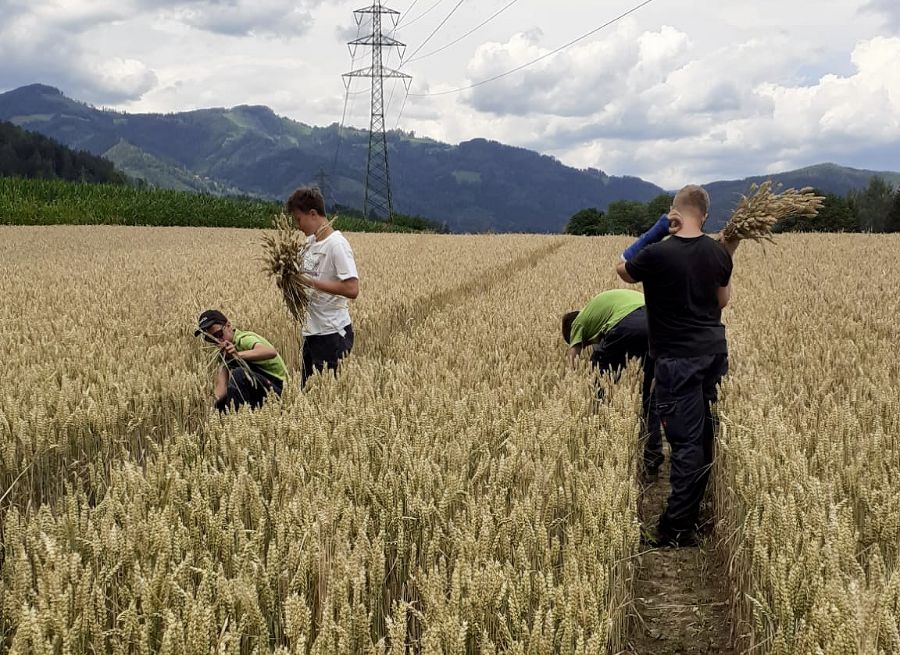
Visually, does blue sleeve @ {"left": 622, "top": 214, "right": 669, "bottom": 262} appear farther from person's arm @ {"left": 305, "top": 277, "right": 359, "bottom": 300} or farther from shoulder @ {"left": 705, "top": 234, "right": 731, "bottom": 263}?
person's arm @ {"left": 305, "top": 277, "right": 359, "bottom": 300}

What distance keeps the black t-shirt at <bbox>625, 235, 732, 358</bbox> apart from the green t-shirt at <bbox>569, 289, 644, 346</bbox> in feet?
5.01

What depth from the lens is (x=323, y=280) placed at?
16.5ft

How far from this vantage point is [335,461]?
2963mm

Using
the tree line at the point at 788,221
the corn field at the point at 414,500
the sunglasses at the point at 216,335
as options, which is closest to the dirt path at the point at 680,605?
the corn field at the point at 414,500

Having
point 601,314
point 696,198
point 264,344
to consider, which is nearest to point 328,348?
point 264,344

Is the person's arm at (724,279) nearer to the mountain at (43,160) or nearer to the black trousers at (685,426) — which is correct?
the black trousers at (685,426)

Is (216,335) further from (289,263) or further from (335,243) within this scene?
(335,243)

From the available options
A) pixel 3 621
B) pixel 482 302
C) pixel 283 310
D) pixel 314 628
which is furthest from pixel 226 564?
pixel 482 302

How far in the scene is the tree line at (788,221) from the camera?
67.4 meters

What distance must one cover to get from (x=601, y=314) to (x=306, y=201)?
2.57 metres

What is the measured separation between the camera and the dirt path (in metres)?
2.89

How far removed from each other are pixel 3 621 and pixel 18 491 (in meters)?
1.71

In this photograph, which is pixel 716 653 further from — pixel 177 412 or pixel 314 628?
pixel 177 412

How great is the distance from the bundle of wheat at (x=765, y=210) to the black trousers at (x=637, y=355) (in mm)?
1257
